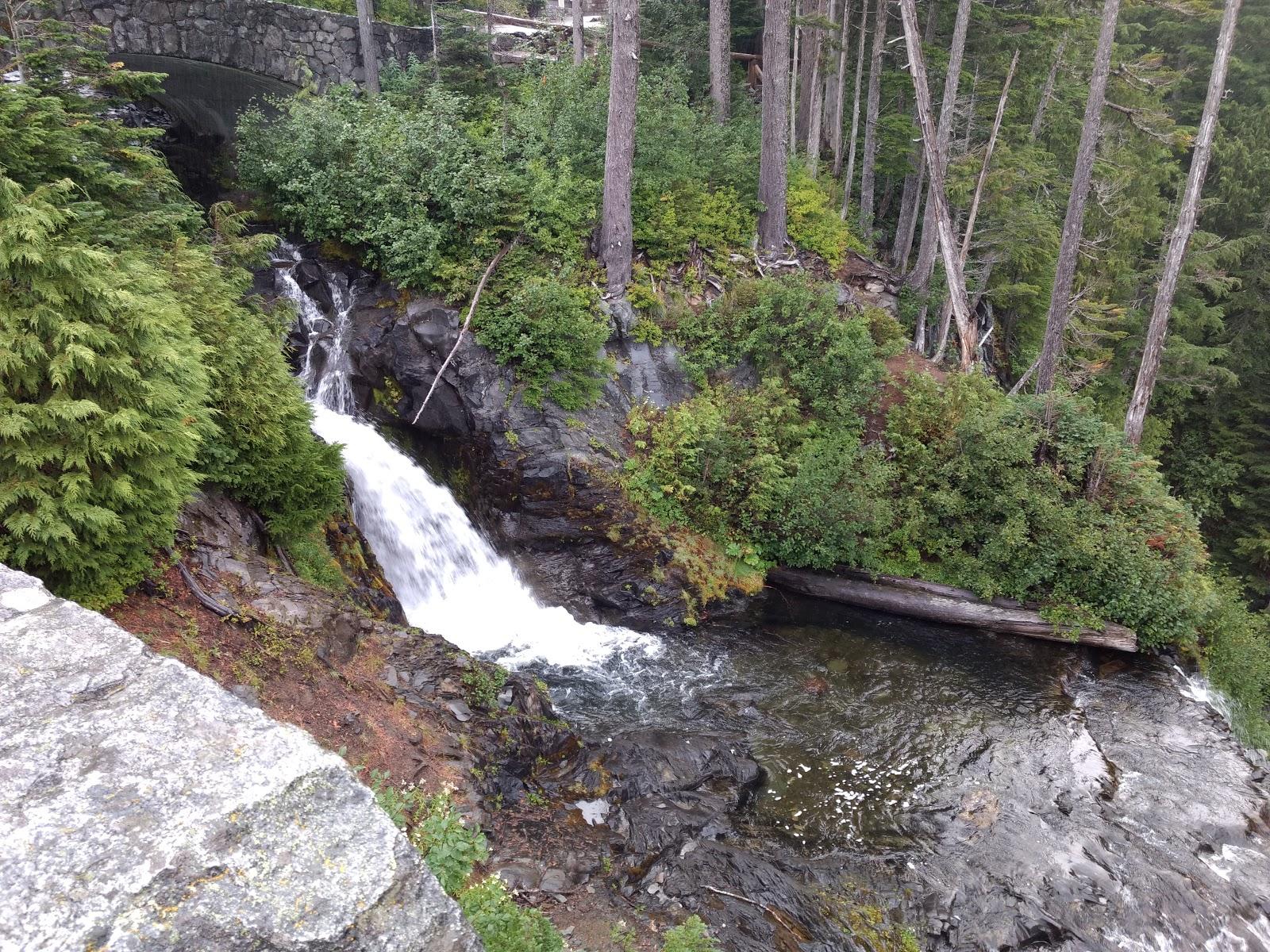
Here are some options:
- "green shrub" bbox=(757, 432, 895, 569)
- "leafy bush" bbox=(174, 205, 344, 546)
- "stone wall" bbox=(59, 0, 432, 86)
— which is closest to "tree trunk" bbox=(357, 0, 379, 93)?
"stone wall" bbox=(59, 0, 432, 86)

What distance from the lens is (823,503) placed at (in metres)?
11.9

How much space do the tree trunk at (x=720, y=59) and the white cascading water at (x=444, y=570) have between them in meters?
11.6

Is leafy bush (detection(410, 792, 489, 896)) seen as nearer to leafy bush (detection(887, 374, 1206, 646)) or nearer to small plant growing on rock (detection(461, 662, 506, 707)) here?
small plant growing on rock (detection(461, 662, 506, 707))

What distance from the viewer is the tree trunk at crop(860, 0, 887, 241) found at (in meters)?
18.9

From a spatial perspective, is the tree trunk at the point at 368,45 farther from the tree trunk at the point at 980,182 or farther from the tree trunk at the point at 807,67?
the tree trunk at the point at 980,182

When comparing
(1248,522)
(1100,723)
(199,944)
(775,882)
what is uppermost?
(199,944)

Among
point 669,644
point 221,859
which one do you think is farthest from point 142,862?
point 669,644

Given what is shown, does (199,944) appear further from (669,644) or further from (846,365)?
(846,365)

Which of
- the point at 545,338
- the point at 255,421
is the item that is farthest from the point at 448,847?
the point at 545,338

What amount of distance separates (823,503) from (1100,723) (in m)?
4.61

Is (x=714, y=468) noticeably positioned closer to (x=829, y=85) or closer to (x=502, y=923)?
(x=502, y=923)

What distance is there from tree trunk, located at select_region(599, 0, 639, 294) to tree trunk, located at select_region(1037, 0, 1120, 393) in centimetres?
803

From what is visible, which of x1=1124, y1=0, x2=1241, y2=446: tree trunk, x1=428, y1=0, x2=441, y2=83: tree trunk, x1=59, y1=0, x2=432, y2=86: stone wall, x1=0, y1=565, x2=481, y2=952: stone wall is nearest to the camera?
x1=0, y1=565, x2=481, y2=952: stone wall

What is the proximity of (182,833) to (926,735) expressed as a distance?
886 centimetres
